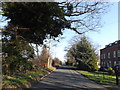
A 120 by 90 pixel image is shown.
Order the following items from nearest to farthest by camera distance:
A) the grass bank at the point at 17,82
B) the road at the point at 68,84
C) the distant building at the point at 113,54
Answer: the grass bank at the point at 17,82
the road at the point at 68,84
the distant building at the point at 113,54

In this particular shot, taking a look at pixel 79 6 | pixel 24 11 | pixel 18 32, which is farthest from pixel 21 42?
pixel 79 6

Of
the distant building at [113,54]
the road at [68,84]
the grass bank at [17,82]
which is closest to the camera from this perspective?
the grass bank at [17,82]

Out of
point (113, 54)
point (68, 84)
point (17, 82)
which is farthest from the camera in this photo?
point (113, 54)

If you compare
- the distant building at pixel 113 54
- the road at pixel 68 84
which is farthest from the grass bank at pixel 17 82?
the distant building at pixel 113 54

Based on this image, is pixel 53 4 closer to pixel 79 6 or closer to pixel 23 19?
pixel 23 19

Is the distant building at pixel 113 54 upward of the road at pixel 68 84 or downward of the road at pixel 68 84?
upward

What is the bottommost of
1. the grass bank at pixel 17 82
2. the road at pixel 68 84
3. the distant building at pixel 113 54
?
the road at pixel 68 84

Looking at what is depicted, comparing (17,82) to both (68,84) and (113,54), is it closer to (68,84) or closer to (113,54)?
(68,84)

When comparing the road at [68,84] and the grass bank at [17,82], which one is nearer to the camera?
the grass bank at [17,82]

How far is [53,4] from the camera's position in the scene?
9648 millimetres

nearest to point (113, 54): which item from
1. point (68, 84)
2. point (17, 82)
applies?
point (68, 84)

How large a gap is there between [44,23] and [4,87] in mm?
4462

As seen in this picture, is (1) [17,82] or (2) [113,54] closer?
(1) [17,82]

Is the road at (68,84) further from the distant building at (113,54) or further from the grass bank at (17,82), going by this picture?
the distant building at (113,54)
